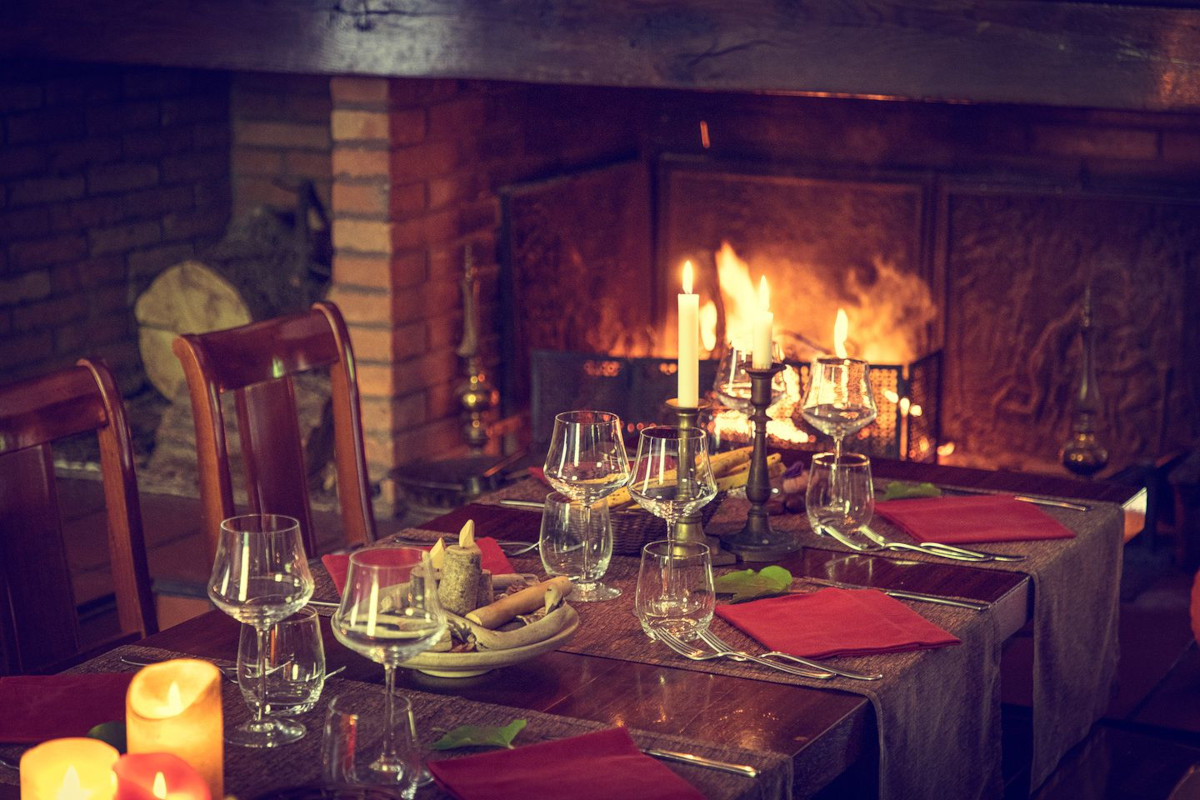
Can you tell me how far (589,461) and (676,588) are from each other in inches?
10.6

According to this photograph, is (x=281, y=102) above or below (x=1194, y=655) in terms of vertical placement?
above

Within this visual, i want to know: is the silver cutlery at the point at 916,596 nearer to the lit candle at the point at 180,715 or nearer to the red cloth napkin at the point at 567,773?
the red cloth napkin at the point at 567,773

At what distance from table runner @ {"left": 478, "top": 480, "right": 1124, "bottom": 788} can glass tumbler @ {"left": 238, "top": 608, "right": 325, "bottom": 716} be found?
740 millimetres

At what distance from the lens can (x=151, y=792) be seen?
1121 mm

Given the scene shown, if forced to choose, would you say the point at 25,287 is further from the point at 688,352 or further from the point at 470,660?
the point at 470,660

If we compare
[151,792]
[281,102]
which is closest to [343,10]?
[281,102]

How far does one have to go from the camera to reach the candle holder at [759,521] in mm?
2033

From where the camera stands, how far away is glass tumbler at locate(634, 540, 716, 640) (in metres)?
1.66

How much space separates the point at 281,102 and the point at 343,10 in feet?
3.11

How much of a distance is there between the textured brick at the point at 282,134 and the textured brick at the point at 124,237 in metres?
0.33

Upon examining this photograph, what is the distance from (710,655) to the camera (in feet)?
5.53

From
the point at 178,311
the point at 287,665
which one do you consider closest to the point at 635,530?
the point at 287,665

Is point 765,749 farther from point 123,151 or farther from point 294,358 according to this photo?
point 123,151

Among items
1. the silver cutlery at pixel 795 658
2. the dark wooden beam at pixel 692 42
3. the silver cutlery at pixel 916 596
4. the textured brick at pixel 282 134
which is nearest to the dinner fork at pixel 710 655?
the silver cutlery at pixel 795 658
